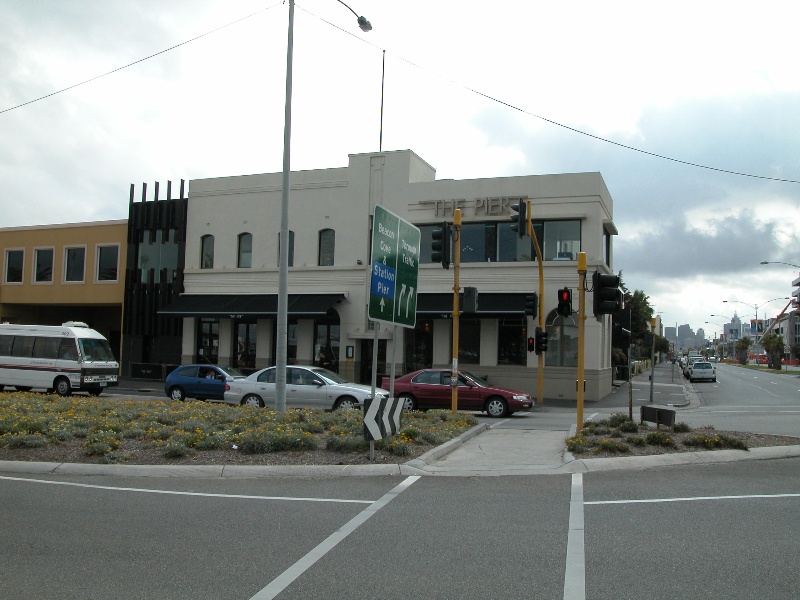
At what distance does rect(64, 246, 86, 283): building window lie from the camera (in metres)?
40.0

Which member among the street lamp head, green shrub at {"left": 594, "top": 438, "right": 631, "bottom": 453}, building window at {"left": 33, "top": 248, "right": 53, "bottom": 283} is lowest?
green shrub at {"left": 594, "top": 438, "right": 631, "bottom": 453}

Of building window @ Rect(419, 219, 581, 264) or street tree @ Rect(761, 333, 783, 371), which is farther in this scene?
street tree @ Rect(761, 333, 783, 371)

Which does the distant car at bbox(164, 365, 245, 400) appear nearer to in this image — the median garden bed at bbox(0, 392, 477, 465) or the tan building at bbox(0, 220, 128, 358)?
the median garden bed at bbox(0, 392, 477, 465)

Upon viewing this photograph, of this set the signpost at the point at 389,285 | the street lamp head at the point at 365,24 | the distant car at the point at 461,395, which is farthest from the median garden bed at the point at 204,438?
the street lamp head at the point at 365,24

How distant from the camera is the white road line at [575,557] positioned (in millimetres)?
5539

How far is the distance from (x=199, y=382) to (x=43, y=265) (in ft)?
68.2

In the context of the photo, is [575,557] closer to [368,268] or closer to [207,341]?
[368,268]

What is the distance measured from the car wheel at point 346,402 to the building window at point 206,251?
18.3 m

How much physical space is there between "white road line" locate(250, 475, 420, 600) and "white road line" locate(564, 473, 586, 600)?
209cm

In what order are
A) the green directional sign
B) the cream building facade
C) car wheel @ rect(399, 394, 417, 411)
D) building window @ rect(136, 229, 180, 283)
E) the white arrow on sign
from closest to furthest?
the white arrow on sign < the green directional sign < car wheel @ rect(399, 394, 417, 411) < the cream building facade < building window @ rect(136, 229, 180, 283)

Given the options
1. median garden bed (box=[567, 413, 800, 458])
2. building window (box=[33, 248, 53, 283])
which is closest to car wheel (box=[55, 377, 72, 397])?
building window (box=[33, 248, 53, 283])

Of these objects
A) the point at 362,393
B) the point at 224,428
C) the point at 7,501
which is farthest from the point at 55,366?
the point at 7,501

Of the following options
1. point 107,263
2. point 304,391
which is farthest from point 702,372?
point 304,391

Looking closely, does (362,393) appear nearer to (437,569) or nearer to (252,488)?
(252,488)
